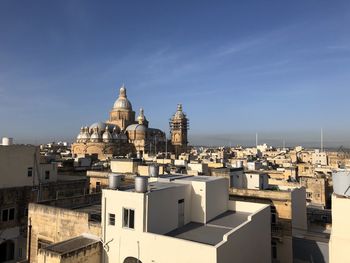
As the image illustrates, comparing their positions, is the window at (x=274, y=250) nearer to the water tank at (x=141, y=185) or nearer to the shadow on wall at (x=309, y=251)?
the shadow on wall at (x=309, y=251)

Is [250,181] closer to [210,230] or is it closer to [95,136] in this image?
[210,230]

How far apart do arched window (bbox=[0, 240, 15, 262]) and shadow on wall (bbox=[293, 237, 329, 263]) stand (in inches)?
820

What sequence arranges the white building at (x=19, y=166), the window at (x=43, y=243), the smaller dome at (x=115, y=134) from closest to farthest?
the window at (x=43, y=243) → the white building at (x=19, y=166) → the smaller dome at (x=115, y=134)

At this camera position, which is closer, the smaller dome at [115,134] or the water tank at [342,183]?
the water tank at [342,183]

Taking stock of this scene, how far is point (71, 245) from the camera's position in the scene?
42.9 ft

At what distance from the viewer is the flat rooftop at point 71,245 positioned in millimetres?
12145

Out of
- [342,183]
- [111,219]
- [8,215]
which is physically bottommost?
[8,215]

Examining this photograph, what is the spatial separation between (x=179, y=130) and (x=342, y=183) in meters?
94.1

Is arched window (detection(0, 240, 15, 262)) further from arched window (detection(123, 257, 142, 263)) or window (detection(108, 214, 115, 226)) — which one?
arched window (detection(123, 257, 142, 263))

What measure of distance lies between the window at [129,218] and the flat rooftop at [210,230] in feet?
5.86

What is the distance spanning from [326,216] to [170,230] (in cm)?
1902

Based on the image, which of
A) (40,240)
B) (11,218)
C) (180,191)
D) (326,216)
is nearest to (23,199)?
(11,218)

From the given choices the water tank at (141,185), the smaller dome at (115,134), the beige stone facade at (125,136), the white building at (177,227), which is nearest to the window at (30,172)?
the white building at (177,227)

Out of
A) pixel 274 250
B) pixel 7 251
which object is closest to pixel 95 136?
pixel 7 251
